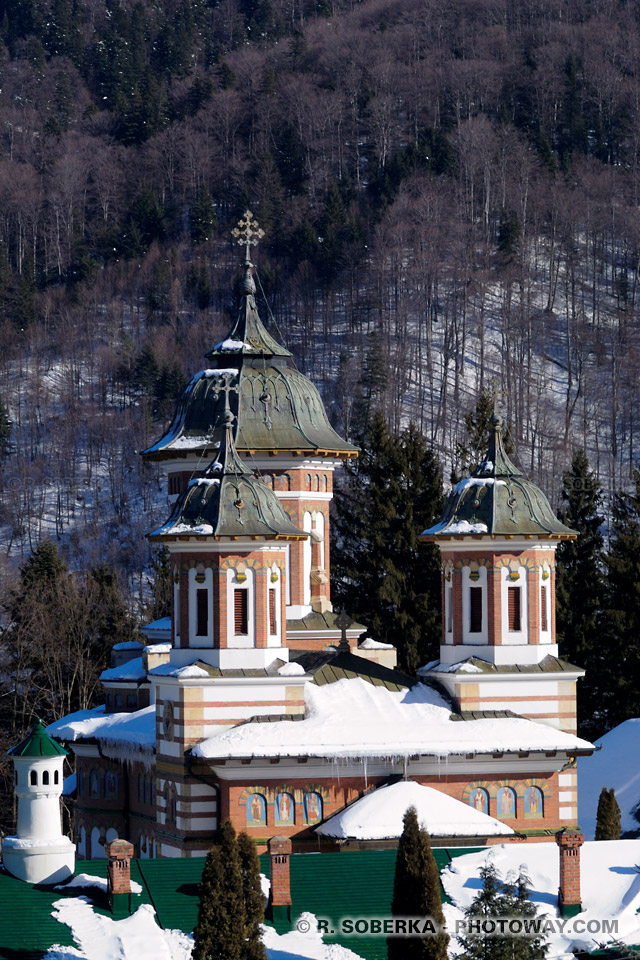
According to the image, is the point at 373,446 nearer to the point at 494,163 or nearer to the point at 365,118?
the point at 494,163

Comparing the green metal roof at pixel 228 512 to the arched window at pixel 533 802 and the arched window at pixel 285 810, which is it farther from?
the arched window at pixel 533 802

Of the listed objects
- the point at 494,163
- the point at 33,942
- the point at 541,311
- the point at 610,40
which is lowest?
the point at 33,942

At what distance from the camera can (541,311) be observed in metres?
103

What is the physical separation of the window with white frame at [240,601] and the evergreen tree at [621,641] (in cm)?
2029

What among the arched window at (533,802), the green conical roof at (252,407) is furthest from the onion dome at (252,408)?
the arched window at (533,802)

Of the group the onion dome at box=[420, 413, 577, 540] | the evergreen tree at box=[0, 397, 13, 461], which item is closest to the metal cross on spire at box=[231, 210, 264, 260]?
the onion dome at box=[420, 413, 577, 540]

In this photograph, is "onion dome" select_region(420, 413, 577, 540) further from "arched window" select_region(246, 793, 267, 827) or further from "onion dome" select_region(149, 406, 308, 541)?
"arched window" select_region(246, 793, 267, 827)

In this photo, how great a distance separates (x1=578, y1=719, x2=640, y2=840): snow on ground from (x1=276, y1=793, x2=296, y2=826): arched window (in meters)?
9.23

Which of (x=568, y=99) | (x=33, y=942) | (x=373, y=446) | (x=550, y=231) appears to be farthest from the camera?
(x=568, y=99)

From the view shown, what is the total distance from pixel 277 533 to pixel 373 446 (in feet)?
86.1

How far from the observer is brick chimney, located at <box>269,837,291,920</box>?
32.4 metres

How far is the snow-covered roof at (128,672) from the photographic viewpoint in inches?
1813

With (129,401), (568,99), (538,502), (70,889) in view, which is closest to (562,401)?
(129,401)

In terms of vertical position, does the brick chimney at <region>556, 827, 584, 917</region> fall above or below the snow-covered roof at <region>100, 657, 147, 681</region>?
below
